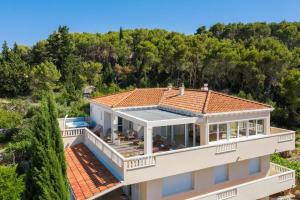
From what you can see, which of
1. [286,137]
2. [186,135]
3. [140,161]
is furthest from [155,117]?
[286,137]

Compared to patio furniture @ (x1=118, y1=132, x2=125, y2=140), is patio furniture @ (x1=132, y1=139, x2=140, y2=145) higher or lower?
patio furniture @ (x1=118, y1=132, x2=125, y2=140)

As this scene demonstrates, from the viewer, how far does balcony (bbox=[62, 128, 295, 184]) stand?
56.7ft

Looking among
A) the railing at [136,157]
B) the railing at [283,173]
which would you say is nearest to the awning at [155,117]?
the railing at [136,157]

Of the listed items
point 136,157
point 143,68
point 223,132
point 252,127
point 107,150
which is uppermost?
point 143,68

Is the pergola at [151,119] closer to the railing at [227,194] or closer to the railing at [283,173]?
the railing at [227,194]

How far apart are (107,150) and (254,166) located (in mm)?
13020

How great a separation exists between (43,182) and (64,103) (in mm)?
43143

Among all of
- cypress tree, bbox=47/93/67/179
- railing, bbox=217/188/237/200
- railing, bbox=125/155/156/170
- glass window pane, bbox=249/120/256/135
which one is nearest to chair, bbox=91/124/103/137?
Answer: cypress tree, bbox=47/93/67/179

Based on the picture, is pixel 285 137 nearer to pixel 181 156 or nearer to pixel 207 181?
pixel 207 181

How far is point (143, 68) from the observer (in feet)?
270

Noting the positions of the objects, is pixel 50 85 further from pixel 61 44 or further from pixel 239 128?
pixel 239 128

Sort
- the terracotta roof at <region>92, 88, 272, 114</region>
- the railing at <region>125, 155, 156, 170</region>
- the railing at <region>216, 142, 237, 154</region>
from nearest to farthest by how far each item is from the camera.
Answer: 1. the railing at <region>125, 155, 156, 170</region>
2. the railing at <region>216, 142, 237, 154</region>
3. the terracotta roof at <region>92, 88, 272, 114</region>

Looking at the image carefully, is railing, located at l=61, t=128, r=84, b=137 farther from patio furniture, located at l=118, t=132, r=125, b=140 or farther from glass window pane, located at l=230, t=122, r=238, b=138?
glass window pane, located at l=230, t=122, r=238, b=138

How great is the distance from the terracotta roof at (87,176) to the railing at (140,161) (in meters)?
1.30
